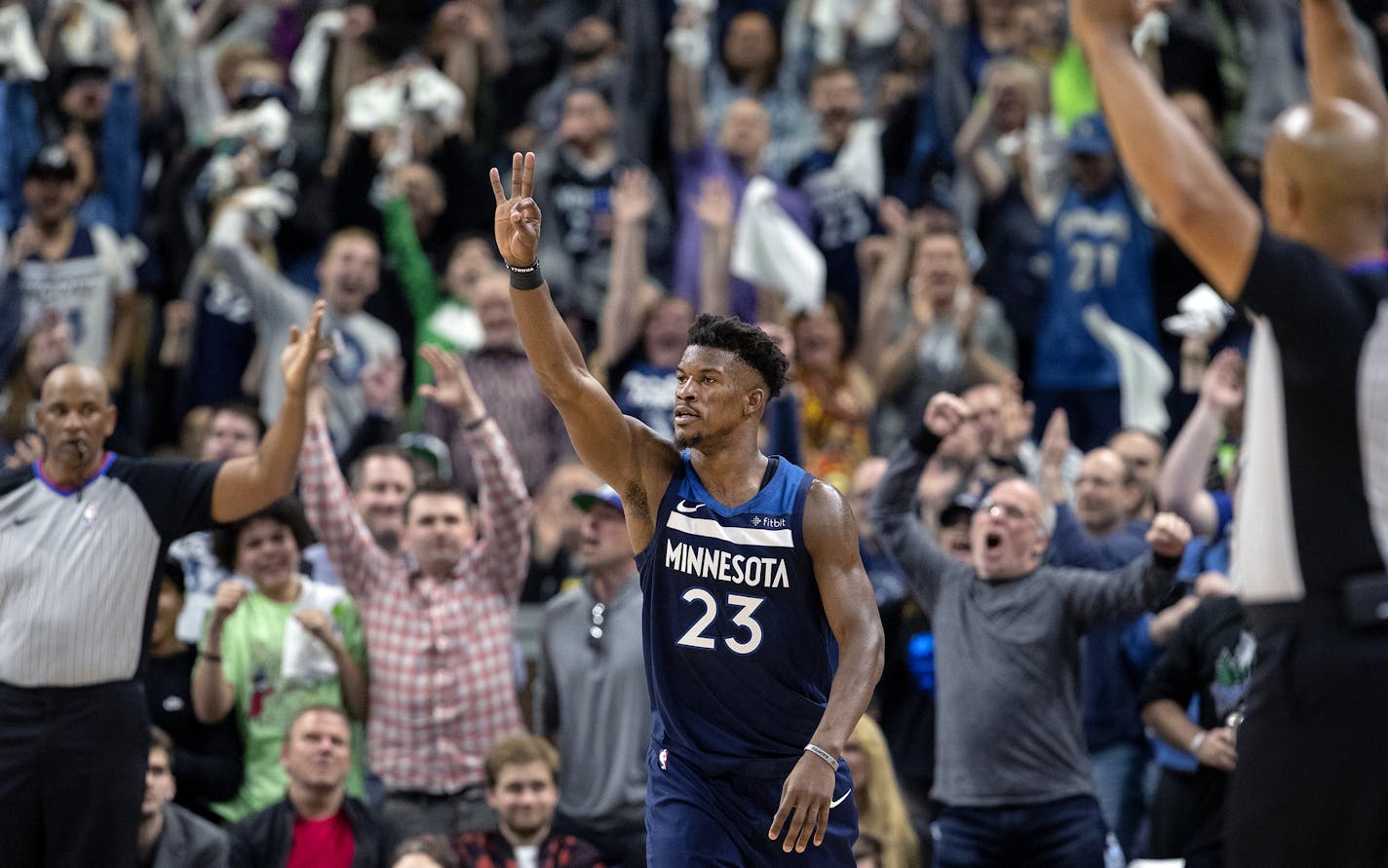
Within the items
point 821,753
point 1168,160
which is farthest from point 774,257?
point 1168,160

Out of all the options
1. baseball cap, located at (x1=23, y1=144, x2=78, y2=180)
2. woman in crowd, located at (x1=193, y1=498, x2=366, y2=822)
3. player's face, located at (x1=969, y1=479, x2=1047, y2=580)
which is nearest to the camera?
player's face, located at (x1=969, y1=479, x2=1047, y2=580)

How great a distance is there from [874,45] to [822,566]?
9124mm

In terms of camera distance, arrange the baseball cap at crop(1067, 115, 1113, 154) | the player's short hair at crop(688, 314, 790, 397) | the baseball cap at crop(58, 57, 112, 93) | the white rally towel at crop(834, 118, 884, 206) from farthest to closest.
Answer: the white rally towel at crop(834, 118, 884, 206), the baseball cap at crop(58, 57, 112, 93), the baseball cap at crop(1067, 115, 1113, 154), the player's short hair at crop(688, 314, 790, 397)

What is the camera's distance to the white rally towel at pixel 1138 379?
11320 millimetres

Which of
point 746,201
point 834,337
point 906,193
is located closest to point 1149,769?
point 834,337

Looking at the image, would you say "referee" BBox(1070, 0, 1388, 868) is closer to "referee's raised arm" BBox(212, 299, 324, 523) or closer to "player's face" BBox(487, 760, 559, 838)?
"referee's raised arm" BBox(212, 299, 324, 523)

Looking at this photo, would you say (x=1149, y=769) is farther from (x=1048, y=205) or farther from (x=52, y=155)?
(x=52, y=155)

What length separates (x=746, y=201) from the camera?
1165 cm

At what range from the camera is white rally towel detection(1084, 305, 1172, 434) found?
11320 millimetres

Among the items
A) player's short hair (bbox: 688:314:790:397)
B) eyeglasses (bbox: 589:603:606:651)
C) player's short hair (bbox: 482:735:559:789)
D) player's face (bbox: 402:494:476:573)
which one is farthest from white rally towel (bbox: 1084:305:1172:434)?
player's short hair (bbox: 688:314:790:397)

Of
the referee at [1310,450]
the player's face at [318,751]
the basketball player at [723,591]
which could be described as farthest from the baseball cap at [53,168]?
the referee at [1310,450]

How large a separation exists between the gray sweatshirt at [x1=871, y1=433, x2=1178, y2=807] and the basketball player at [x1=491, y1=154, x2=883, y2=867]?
2.24m

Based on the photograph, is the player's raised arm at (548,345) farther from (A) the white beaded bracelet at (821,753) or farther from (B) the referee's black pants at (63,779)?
(B) the referee's black pants at (63,779)

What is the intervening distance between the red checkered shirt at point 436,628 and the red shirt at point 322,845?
1.38ft
